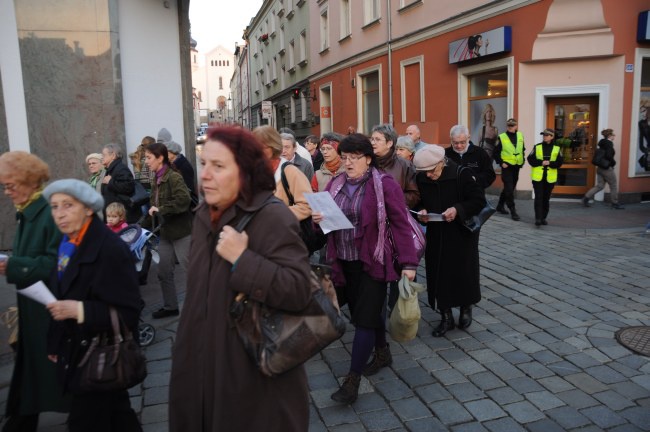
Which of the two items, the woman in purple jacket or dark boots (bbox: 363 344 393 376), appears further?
dark boots (bbox: 363 344 393 376)

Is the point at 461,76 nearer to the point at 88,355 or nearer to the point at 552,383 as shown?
the point at 552,383

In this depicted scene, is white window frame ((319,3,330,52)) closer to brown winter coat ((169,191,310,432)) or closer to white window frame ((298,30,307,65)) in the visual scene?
white window frame ((298,30,307,65))

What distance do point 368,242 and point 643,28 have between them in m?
11.0

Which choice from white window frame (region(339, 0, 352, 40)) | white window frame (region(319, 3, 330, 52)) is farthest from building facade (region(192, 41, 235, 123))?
white window frame (region(339, 0, 352, 40))

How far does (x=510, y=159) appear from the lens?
35.7 feet

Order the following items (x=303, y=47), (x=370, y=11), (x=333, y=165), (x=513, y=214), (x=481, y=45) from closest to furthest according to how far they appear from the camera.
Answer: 1. (x=333, y=165)
2. (x=513, y=214)
3. (x=481, y=45)
4. (x=370, y=11)
5. (x=303, y=47)

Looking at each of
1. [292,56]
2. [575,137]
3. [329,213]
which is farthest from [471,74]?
[292,56]

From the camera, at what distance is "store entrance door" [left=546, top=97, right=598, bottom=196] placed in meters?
12.9

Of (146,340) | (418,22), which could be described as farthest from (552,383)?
(418,22)

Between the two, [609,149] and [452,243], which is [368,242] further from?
[609,149]

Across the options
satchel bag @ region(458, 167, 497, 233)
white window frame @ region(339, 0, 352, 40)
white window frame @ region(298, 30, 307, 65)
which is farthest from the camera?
white window frame @ region(298, 30, 307, 65)

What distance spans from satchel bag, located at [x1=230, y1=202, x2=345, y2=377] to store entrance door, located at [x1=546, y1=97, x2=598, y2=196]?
41.3ft

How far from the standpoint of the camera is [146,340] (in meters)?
4.77

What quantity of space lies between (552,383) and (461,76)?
41.4 feet
